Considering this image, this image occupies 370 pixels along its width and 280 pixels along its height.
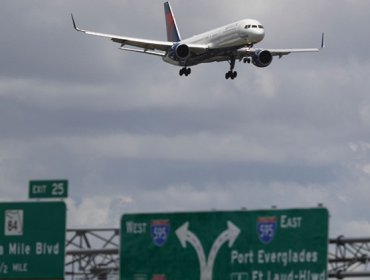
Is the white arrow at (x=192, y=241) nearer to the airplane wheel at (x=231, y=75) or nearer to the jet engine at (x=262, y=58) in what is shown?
the jet engine at (x=262, y=58)

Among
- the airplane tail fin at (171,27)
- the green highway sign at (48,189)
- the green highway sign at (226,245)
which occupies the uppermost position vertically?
the airplane tail fin at (171,27)

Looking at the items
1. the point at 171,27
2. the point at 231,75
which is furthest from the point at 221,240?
the point at 171,27

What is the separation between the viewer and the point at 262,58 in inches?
4048

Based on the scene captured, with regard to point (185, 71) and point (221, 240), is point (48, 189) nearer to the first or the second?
point (221, 240)

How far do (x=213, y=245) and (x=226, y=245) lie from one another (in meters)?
0.49

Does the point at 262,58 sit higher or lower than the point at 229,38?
lower

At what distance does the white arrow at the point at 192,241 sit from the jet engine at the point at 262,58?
203 feet

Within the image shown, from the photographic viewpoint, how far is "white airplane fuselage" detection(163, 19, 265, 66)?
100875mm

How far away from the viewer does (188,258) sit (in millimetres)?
41344

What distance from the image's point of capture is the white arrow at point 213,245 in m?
40.5

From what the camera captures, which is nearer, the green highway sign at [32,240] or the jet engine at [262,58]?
the green highway sign at [32,240]

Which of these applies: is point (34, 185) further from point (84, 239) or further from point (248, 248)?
point (248, 248)

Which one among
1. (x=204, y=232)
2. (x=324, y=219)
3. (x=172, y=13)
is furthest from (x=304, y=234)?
(x=172, y=13)

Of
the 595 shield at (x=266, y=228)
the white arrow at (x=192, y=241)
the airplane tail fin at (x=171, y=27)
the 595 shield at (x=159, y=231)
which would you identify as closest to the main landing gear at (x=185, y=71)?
the airplane tail fin at (x=171, y=27)
